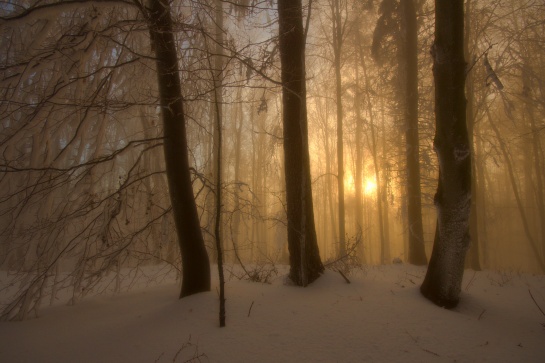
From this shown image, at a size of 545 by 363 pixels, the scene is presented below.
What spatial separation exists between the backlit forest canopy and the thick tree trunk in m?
0.49

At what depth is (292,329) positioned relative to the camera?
3.28m

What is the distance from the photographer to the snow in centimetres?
287

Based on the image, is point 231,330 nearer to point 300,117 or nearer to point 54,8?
point 300,117

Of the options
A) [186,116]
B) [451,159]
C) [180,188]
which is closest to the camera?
[451,159]

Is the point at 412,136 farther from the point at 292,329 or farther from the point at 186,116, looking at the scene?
the point at 292,329

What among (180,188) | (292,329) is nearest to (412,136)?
(180,188)

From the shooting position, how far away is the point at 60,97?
4.41 m

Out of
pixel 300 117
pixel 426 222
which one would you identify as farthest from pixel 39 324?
pixel 426 222

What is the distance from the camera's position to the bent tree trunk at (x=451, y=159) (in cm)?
382

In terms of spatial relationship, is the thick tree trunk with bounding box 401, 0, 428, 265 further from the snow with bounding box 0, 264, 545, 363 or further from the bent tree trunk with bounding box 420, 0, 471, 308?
the bent tree trunk with bounding box 420, 0, 471, 308

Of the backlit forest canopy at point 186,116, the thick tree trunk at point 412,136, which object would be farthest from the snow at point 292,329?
the thick tree trunk at point 412,136

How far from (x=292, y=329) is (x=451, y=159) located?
9.66ft

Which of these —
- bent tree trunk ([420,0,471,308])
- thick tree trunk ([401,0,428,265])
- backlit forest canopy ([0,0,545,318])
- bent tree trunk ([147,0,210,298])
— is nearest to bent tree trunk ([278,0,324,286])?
backlit forest canopy ([0,0,545,318])

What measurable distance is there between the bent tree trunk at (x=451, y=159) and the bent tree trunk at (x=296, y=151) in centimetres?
176
